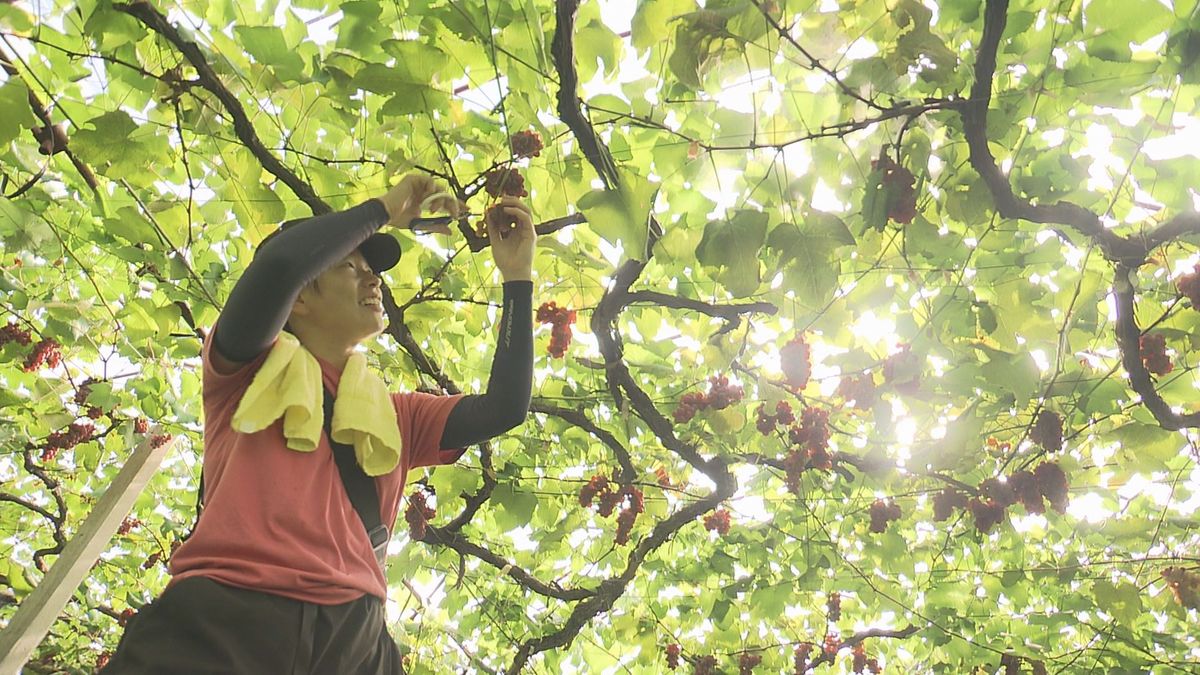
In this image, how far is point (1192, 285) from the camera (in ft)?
5.31

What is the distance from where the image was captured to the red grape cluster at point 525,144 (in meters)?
1.46

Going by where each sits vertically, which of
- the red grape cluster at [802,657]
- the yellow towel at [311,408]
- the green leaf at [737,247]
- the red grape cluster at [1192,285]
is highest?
the red grape cluster at [802,657]

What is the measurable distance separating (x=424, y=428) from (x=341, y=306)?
0.28 metres

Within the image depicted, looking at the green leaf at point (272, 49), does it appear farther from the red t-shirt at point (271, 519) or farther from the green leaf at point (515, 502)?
the green leaf at point (515, 502)

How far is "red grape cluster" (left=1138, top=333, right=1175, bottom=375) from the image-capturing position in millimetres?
1795

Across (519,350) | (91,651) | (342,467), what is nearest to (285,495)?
(342,467)

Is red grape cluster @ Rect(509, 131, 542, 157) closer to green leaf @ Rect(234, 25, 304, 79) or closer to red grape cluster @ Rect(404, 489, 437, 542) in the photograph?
green leaf @ Rect(234, 25, 304, 79)

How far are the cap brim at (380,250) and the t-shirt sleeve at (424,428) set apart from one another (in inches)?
10.3

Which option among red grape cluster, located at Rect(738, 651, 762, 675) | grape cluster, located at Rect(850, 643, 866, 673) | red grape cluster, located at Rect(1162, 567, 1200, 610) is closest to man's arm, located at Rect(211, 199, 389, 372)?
red grape cluster, located at Rect(1162, 567, 1200, 610)

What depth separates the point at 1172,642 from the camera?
3.50m

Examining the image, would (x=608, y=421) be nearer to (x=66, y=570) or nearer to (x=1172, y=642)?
(x=66, y=570)

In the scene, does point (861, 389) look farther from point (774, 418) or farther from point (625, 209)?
point (625, 209)

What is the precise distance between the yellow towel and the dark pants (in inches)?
8.5

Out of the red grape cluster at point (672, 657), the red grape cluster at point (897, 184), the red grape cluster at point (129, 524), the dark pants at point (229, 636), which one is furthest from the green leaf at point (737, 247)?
the red grape cluster at point (129, 524)
